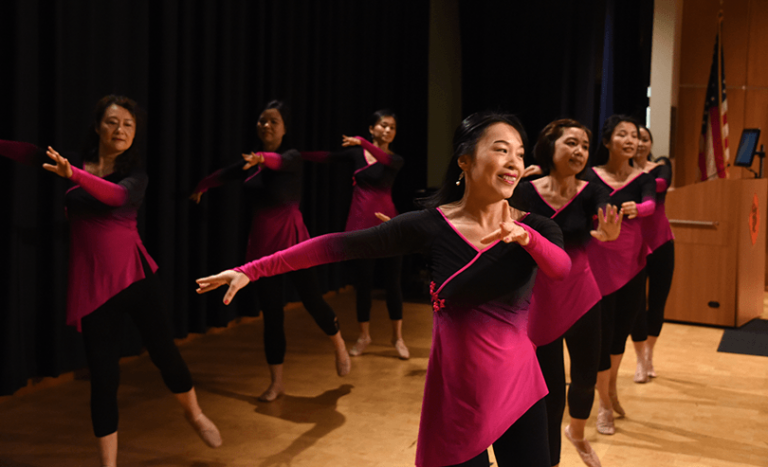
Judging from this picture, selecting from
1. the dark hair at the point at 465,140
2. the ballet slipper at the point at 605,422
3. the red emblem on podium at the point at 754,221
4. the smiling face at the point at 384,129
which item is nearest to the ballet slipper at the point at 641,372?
the ballet slipper at the point at 605,422

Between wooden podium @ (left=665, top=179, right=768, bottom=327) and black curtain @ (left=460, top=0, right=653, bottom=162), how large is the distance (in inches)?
60.8

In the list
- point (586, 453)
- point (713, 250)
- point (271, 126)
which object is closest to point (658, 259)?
point (586, 453)

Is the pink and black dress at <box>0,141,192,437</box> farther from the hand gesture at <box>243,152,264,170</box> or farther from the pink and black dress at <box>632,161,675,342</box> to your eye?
the pink and black dress at <box>632,161,675,342</box>

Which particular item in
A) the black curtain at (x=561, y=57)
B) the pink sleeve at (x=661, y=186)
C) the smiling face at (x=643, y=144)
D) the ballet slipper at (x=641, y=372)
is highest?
the black curtain at (x=561, y=57)

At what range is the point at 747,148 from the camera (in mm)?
6625

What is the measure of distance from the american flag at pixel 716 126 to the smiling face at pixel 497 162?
553 centimetres

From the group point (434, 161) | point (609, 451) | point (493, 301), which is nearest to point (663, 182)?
point (609, 451)

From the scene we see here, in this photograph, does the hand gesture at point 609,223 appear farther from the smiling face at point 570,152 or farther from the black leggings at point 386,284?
the black leggings at point 386,284

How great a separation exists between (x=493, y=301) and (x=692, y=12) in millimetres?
7422

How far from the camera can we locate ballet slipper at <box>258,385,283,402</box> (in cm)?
390

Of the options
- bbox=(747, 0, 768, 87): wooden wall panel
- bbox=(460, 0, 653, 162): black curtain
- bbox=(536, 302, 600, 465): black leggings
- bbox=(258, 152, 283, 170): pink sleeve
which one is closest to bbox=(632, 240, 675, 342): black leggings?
bbox=(536, 302, 600, 465): black leggings

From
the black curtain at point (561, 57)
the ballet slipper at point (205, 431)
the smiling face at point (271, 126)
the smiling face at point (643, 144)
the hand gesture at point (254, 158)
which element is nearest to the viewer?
the ballet slipper at point (205, 431)

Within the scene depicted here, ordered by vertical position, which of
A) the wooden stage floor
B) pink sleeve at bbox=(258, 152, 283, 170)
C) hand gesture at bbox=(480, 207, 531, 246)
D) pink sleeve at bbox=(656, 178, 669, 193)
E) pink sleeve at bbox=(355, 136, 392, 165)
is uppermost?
pink sleeve at bbox=(355, 136, 392, 165)

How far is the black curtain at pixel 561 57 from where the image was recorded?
7148 mm
